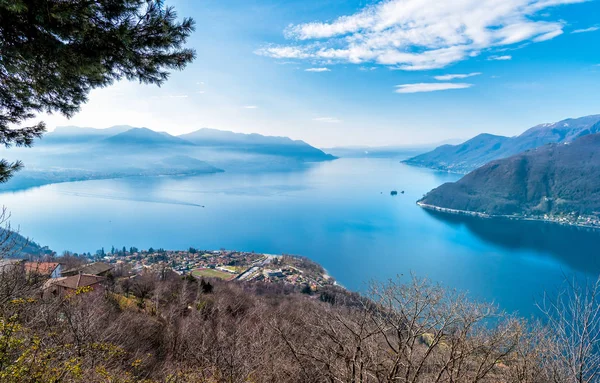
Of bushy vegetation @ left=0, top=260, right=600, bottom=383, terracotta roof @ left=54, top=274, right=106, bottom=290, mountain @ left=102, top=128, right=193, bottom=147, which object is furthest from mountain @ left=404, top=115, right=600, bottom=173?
mountain @ left=102, top=128, right=193, bottom=147

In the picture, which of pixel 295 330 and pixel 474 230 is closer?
pixel 295 330

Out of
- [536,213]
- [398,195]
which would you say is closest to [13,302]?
[536,213]

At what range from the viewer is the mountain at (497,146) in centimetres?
13185

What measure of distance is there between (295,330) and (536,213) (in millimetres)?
60091

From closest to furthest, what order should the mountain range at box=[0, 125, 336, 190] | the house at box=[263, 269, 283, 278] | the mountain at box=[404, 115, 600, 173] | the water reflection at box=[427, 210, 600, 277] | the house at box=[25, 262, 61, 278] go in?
the house at box=[25, 262, 61, 278], the house at box=[263, 269, 283, 278], the water reflection at box=[427, 210, 600, 277], the mountain range at box=[0, 125, 336, 190], the mountain at box=[404, 115, 600, 173]

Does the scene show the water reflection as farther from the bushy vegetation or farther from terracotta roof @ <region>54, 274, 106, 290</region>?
terracotta roof @ <region>54, 274, 106, 290</region>

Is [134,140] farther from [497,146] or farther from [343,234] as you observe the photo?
[497,146]

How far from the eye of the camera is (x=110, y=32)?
2072 millimetres

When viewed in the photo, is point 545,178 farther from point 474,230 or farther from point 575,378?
point 575,378

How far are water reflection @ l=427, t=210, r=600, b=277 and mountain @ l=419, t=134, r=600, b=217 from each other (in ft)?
22.6

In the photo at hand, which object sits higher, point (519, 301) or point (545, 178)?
point (545, 178)

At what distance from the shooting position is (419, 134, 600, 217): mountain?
51.4 meters

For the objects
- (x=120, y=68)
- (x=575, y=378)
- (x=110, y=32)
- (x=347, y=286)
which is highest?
(x=110, y=32)

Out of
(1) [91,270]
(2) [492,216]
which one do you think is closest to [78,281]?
(1) [91,270]
